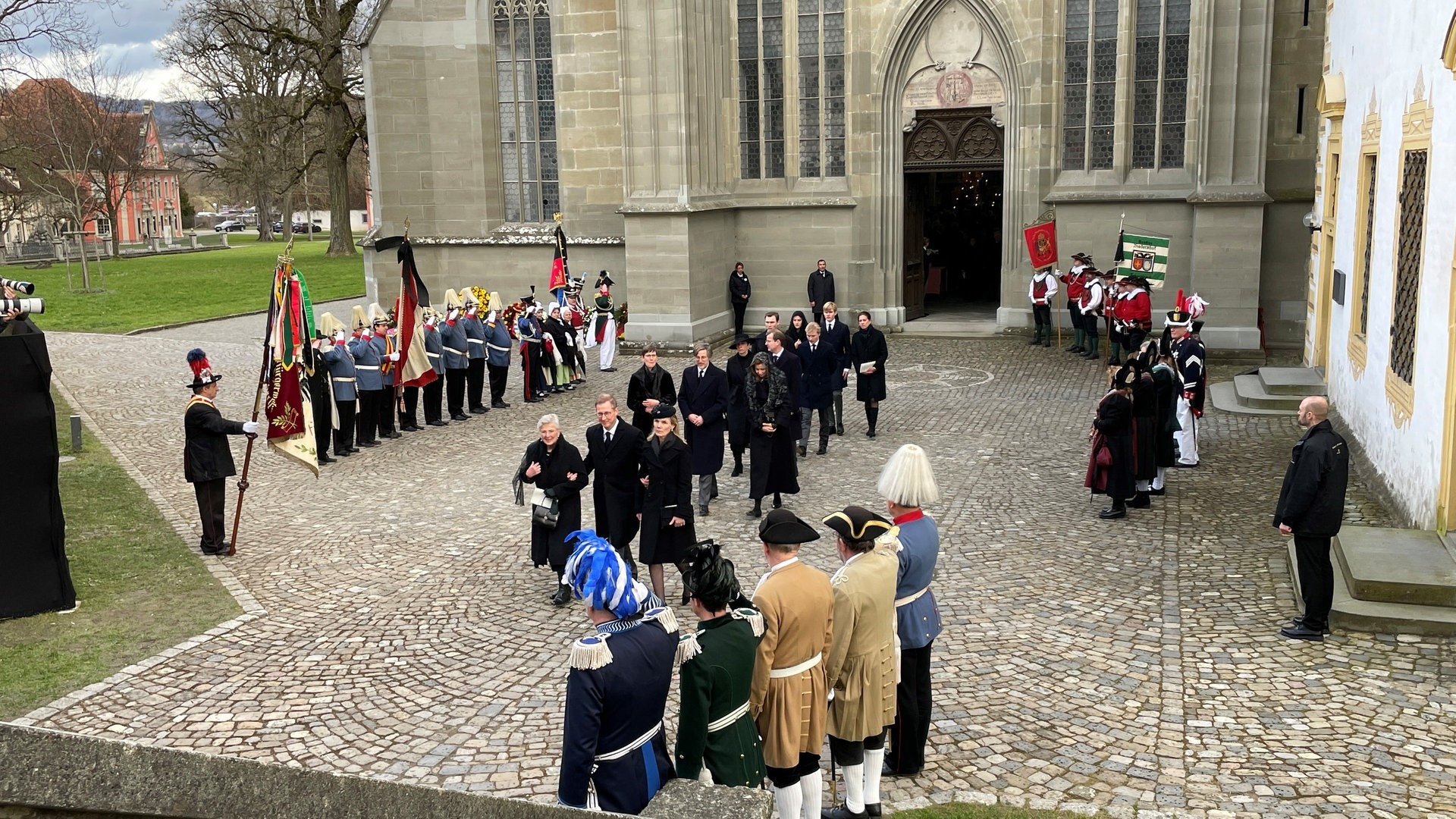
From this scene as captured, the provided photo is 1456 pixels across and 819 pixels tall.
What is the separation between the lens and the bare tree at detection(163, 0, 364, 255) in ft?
124

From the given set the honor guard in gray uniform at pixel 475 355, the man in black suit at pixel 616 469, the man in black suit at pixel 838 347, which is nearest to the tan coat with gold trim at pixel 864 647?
the man in black suit at pixel 616 469

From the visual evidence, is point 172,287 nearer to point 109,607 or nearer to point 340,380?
point 340,380

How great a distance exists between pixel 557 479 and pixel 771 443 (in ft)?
10.5

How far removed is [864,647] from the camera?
559cm

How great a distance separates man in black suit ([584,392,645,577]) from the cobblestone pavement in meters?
0.80

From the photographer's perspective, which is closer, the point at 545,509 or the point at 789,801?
the point at 789,801

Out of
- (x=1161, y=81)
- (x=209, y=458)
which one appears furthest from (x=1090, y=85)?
(x=209, y=458)

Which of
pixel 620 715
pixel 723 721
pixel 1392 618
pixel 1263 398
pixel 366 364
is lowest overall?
pixel 1392 618

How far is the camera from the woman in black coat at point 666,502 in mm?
9133

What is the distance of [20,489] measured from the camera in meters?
8.91

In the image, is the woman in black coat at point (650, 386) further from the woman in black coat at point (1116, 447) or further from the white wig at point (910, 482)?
the white wig at point (910, 482)

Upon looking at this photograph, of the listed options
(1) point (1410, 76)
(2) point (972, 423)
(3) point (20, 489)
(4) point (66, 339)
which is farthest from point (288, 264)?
(4) point (66, 339)

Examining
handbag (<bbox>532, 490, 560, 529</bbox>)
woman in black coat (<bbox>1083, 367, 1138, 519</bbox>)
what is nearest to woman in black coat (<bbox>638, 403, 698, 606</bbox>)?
handbag (<bbox>532, 490, 560, 529</bbox>)

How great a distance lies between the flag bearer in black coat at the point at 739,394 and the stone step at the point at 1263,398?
303 inches
